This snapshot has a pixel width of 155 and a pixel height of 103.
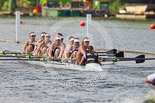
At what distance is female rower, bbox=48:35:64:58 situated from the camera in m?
24.5

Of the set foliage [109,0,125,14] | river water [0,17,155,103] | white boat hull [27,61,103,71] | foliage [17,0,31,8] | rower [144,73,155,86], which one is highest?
foliage [17,0,31,8]

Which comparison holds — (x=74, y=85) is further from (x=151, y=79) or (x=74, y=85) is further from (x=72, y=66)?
(x=151, y=79)

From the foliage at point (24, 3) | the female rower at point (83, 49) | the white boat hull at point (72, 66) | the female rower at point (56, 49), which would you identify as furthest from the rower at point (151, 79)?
the foliage at point (24, 3)

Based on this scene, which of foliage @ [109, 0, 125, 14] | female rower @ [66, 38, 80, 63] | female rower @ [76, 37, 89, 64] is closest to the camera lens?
female rower @ [76, 37, 89, 64]

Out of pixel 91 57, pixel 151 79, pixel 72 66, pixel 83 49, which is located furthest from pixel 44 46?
pixel 151 79

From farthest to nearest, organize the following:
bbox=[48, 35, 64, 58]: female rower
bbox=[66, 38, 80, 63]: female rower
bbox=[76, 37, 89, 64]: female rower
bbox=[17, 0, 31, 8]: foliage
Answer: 1. bbox=[17, 0, 31, 8]: foliage
2. bbox=[48, 35, 64, 58]: female rower
3. bbox=[66, 38, 80, 63]: female rower
4. bbox=[76, 37, 89, 64]: female rower

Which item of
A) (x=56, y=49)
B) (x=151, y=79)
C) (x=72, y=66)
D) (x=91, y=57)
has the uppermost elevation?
(x=56, y=49)

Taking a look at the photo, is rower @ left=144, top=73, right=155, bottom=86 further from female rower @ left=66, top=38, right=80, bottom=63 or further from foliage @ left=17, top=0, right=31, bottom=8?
foliage @ left=17, top=0, right=31, bottom=8

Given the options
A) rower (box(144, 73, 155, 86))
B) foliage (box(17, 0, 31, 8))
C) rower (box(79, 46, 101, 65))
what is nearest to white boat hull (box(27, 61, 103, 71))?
rower (box(79, 46, 101, 65))

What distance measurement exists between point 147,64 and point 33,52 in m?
6.35

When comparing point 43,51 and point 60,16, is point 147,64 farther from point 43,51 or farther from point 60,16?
point 60,16

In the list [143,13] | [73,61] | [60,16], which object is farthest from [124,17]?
[73,61]

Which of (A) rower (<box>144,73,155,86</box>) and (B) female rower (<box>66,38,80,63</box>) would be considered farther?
(B) female rower (<box>66,38,80,63</box>)

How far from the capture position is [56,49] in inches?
968
